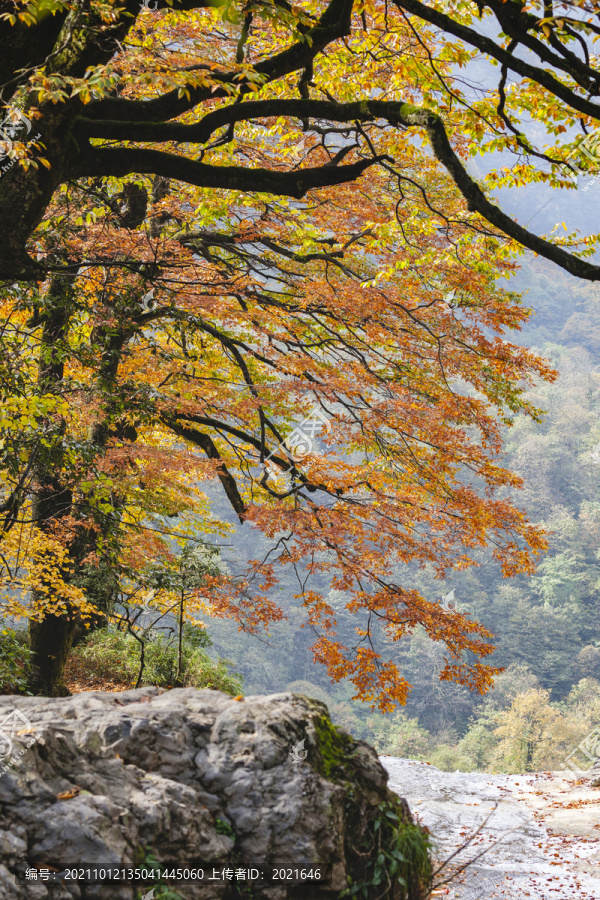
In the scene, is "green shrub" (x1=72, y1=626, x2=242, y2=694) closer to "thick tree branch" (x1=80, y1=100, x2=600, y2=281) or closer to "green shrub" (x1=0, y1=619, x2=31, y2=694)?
"green shrub" (x1=0, y1=619, x2=31, y2=694)

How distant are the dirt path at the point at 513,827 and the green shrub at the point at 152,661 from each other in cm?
286

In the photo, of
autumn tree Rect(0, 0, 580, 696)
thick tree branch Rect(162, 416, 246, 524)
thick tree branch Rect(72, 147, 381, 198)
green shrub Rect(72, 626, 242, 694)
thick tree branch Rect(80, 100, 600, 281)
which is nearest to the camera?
thick tree branch Rect(80, 100, 600, 281)

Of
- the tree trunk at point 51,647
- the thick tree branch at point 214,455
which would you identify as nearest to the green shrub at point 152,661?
the tree trunk at point 51,647

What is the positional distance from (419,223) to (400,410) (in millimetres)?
1705

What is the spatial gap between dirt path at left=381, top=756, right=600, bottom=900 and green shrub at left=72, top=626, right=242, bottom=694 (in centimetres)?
286

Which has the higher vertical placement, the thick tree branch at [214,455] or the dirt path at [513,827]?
the thick tree branch at [214,455]

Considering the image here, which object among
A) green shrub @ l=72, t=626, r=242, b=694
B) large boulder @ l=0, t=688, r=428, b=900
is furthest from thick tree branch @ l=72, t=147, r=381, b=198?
green shrub @ l=72, t=626, r=242, b=694

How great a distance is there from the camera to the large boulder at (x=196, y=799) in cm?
207

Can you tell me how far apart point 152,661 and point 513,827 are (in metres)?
5.03

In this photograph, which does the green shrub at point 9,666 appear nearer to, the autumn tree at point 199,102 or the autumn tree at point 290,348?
the autumn tree at point 290,348

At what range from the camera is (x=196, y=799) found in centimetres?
259

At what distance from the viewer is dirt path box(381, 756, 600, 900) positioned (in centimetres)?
455

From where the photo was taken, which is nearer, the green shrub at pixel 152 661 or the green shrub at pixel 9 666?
the green shrub at pixel 9 666

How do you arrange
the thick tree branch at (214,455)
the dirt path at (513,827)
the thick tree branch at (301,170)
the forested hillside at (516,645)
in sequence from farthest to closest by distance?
the forested hillside at (516,645) < the thick tree branch at (214,455) < the dirt path at (513,827) < the thick tree branch at (301,170)
